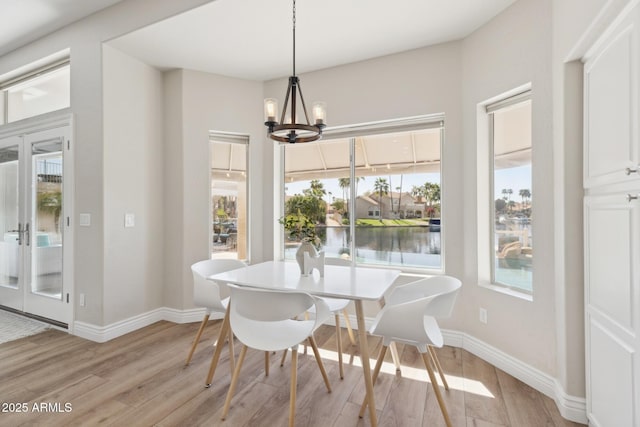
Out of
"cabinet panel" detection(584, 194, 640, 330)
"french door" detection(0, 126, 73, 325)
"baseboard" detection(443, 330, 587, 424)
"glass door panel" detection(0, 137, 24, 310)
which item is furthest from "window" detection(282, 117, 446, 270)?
"glass door panel" detection(0, 137, 24, 310)

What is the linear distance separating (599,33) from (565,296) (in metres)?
1.43

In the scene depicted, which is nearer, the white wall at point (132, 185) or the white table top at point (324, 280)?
the white table top at point (324, 280)

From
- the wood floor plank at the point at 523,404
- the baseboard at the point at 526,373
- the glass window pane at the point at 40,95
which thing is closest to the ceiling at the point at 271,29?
the glass window pane at the point at 40,95

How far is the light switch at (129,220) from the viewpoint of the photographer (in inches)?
123

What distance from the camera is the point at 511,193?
2.53m

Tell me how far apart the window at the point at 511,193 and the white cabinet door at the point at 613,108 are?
657 millimetres

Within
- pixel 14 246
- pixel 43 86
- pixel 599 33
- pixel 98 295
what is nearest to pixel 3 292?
pixel 14 246

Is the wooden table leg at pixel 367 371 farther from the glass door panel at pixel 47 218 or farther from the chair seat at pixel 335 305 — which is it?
the glass door panel at pixel 47 218

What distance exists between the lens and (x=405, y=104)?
304 cm

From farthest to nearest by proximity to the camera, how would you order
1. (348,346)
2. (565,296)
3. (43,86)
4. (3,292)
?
1. (3,292)
2. (43,86)
3. (348,346)
4. (565,296)

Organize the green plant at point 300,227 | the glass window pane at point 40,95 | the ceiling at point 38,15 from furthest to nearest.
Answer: the glass window pane at point 40,95, the ceiling at point 38,15, the green plant at point 300,227

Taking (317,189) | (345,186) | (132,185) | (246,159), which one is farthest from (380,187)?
(132,185)

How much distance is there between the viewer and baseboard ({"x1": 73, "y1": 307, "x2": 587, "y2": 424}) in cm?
185

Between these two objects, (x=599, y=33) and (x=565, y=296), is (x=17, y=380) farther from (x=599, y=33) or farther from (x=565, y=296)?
(x=599, y=33)
